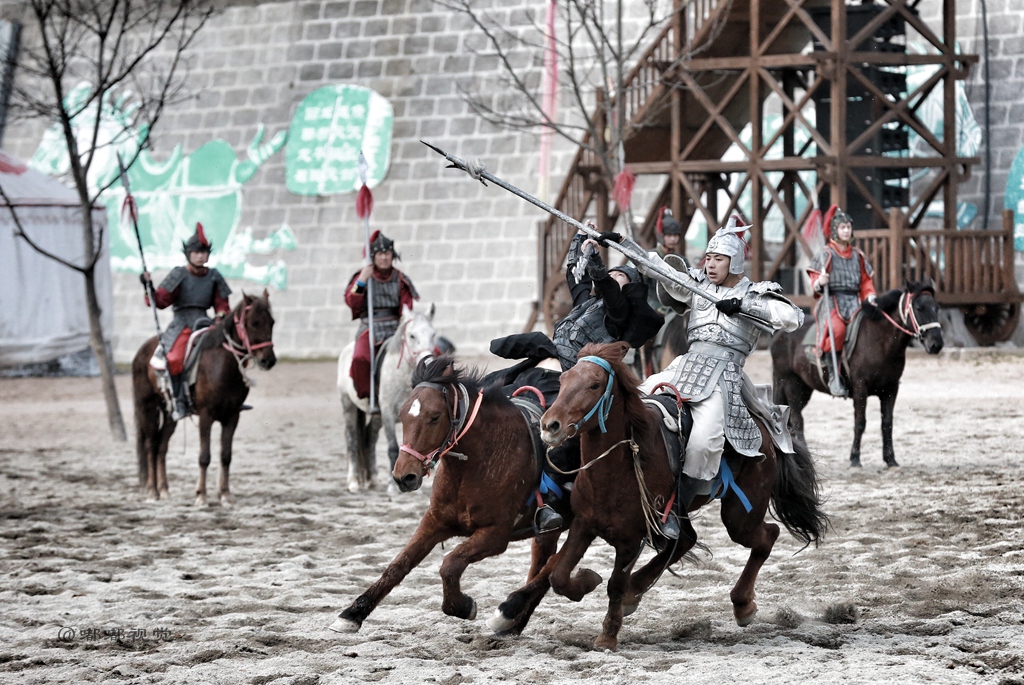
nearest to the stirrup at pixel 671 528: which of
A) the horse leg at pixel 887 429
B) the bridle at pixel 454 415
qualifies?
the bridle at pixel 454 415

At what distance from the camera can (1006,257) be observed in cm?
1708

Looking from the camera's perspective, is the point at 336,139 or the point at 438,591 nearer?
the point at 438,591

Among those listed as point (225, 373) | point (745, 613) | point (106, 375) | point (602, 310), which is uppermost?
point (602, 310)

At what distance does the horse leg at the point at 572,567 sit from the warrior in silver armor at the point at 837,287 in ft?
18.8

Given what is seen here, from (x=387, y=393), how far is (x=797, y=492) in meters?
4.53

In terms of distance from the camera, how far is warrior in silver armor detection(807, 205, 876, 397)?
10.5 m

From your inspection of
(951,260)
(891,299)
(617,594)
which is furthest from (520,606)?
(951,260)

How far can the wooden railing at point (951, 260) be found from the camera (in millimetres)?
16625

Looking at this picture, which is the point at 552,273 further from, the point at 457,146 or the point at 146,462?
the point at 146,462

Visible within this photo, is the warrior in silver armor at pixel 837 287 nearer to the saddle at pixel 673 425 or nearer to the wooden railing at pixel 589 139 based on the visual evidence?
the saddle at pixel 673 425

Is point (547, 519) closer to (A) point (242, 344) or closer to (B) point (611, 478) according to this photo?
(B) point (611, 478)

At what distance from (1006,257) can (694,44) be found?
5.05 metres

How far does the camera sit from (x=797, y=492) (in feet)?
19.5

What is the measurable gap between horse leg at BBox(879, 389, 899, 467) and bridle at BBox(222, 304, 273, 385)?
4837mm
